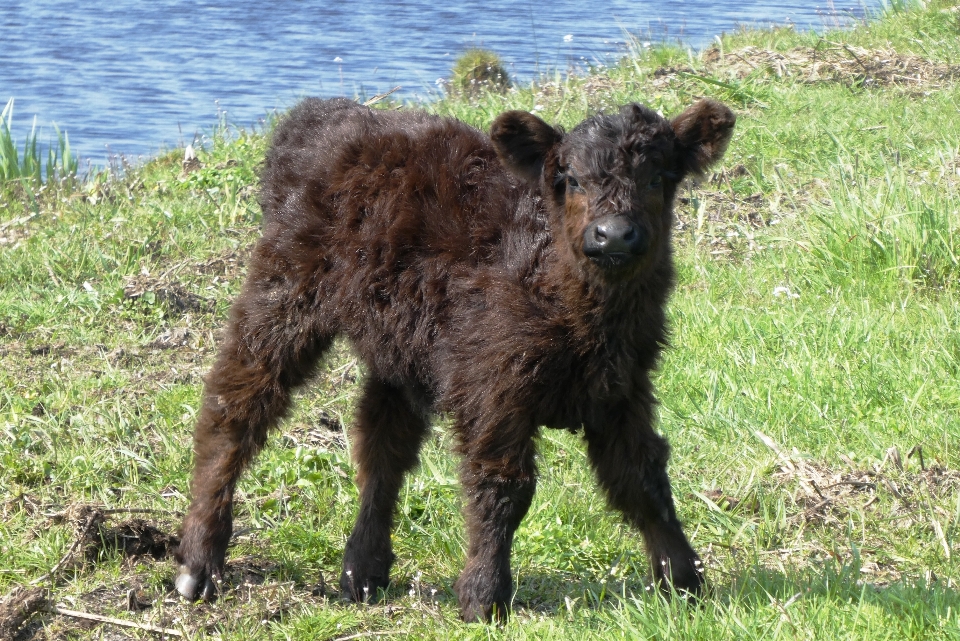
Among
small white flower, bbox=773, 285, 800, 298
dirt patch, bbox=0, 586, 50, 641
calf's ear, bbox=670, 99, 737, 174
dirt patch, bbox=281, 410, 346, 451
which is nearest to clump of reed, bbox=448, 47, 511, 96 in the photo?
small white flower, bbox=773, 285, 800, 298

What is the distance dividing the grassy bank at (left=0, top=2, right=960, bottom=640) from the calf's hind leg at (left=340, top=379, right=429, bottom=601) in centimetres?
13

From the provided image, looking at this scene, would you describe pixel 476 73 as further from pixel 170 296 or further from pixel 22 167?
pixel 170 296

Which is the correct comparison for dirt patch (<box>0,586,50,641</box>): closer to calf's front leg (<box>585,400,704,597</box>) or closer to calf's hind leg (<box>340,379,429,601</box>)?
calf's hind leg (<box>340,379,429,601</box>)

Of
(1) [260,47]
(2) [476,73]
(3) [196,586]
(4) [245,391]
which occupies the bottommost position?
(1) [260,47]

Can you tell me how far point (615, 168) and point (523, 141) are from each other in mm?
405

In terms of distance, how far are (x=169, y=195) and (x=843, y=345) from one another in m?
5.59

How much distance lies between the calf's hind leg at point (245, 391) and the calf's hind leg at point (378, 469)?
1.14ft

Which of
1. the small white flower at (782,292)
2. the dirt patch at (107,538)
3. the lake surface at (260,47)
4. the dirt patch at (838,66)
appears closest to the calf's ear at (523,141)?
the dirt patch at (107,538)

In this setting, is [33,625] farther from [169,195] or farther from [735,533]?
[169,195]

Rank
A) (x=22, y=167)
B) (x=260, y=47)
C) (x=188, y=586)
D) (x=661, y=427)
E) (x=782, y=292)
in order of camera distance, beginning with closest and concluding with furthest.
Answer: (x=188, y=586), (x=661, y=427), (x=782, y=292), (x=22, y=167), (x=260, y=47)

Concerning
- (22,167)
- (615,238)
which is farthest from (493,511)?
(22,167)

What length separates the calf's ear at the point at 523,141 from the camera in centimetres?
437

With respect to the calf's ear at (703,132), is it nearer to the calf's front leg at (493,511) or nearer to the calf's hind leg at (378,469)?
the calf's front leg at (493,511)

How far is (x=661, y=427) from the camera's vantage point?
567 centimetres
